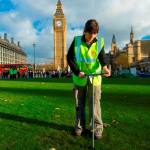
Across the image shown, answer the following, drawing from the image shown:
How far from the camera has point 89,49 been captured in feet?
26.3

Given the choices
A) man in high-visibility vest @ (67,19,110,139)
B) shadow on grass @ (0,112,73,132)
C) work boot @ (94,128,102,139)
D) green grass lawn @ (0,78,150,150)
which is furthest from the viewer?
shadow on grass @ (0,112,73,132)

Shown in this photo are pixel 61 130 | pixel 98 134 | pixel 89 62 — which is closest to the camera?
pixel 98 134

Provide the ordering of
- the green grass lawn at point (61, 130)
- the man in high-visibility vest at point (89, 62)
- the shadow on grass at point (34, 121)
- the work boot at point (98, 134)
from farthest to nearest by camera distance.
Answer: the shadow on grass at point (34, 121)
the man in high-visibility vest at point (89, 62)
the work boot at point (98, 134)
the green grass lawn at point (61, 130)

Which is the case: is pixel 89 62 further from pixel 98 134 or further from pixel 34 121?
pixel 34 121

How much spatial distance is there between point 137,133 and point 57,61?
183 metres

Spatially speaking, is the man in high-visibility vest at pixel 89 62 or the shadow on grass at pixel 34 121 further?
the shadow on grass at pixel 34 121

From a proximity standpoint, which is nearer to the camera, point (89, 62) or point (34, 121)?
point (89, 62)

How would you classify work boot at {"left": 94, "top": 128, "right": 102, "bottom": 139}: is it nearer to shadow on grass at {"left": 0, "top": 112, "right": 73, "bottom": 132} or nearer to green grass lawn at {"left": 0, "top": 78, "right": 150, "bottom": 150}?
green grass lawn at {"left": 0, "top": 78, "right": 150, "bottom": 150}

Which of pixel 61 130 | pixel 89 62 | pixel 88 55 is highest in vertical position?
pixel 88 55

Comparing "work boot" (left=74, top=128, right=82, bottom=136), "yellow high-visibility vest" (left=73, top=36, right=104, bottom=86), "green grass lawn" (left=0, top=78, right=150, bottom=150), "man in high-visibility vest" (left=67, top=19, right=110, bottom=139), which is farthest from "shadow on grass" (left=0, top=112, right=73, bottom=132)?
"yellow high-visibility vest" (left=73, top=36, right=104, bottom=86)

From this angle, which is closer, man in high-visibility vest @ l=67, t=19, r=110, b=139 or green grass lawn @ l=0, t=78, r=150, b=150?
green grass lawn @ l=0, t=78, r=150, b=150

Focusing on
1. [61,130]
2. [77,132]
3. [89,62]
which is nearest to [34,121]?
[61,130]

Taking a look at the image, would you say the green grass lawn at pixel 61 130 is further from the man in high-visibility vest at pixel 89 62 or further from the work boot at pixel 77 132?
the man in high-visibility vest at pixel 89 62

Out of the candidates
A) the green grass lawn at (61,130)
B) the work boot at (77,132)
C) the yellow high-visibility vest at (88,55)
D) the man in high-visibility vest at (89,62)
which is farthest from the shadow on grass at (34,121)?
the yellow high-visibility vest at (88,55)
